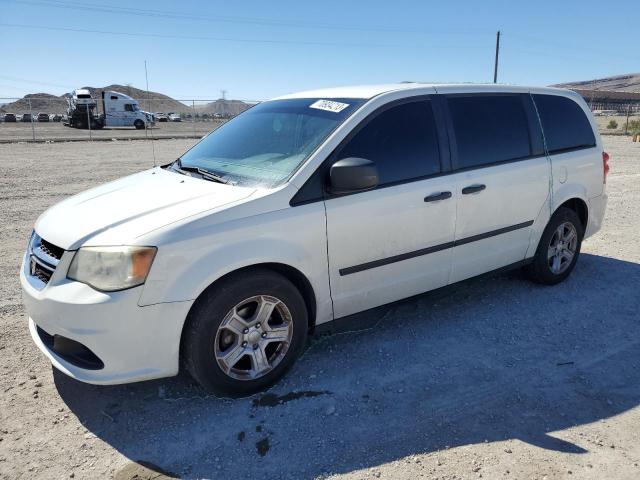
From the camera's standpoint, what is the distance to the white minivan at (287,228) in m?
2.85

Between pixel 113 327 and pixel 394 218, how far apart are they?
6.24ft

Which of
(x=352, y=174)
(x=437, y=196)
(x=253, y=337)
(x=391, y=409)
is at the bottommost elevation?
(x=391, y=409)

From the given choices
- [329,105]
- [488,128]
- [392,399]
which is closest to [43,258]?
[329,105]

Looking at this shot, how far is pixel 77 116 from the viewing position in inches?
1375

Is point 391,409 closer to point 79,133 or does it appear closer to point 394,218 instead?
point 394,218

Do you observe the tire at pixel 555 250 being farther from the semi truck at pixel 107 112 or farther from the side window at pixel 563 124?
the semi truck at pixel 107 112

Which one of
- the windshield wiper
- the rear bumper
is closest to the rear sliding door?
the rear bumper

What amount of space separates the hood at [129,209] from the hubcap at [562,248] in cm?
314

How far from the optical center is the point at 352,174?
3.25 meters

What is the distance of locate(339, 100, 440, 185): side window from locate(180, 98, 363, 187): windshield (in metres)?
0.21

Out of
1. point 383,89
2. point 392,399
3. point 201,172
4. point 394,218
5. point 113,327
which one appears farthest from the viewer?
point 383,89

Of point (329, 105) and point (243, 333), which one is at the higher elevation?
point (329, 105)

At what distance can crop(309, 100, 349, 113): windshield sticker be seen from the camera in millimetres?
3717

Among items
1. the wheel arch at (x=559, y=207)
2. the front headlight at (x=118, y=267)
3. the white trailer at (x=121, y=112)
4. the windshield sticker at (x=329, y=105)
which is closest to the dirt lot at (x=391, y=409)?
the wheel arch at (x=559, y=207)
